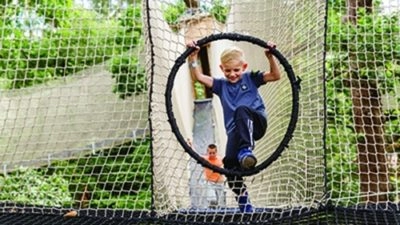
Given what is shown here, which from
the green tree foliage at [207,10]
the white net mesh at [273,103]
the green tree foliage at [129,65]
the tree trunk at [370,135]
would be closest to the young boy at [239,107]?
the white net mesh at [273,103]

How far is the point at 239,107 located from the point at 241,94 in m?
0.05

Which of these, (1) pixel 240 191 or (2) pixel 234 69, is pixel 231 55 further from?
(1) pixel 240 191

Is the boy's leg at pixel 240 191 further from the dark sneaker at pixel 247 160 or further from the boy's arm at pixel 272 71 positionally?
the boy's arm at pixel 272 71

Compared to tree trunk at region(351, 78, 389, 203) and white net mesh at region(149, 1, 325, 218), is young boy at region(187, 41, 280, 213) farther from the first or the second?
tree trunk at region(351, 78, 389, 203)

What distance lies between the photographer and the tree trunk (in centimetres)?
296

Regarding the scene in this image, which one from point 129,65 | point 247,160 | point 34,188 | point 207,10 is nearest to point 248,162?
point 247,160

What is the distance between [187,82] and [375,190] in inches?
40.1

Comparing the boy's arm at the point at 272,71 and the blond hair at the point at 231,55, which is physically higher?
the blond hair at the point at 231,55

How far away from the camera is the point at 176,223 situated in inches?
65.6

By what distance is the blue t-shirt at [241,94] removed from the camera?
71.9 inches

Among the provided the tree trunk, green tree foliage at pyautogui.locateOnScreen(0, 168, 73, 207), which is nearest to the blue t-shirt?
the tree trunk

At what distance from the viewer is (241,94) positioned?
1.84 metres

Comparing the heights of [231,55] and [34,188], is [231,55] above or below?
above

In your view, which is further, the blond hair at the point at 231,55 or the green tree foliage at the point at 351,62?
the green tree foliage at the point at 351,62
